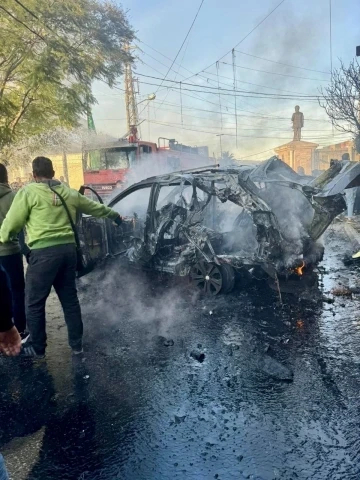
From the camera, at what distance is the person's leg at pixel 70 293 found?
357 cm

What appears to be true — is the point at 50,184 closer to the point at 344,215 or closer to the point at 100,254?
the point at 100,254

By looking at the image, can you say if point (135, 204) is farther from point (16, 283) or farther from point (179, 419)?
point (179, 419)

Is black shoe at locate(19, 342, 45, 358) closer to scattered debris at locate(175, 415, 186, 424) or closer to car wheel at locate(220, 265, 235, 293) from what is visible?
scattered debris at locate(175, 415, 186, 424)

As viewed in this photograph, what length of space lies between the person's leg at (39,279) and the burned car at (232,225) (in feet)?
8.23

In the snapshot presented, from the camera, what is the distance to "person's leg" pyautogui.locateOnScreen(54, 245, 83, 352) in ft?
11.7

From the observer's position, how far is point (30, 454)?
7.93 feet

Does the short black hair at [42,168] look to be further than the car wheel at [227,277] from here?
No

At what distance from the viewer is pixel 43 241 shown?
3.44 metres

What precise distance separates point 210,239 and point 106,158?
1046 cm

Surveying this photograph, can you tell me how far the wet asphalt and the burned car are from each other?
665mm

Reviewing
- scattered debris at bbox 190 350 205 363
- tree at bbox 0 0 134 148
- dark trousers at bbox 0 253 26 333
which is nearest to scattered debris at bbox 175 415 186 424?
scattered debris at bbox 190 350 205 363

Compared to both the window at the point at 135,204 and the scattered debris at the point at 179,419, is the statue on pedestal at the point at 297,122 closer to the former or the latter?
the window at the point at 135,204

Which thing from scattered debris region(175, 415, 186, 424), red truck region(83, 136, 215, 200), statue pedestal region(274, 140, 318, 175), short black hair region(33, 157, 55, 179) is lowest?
scattered debris region(175, 415, 186, 424)

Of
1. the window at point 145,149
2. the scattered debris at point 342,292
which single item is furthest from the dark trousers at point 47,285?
the window at point 145,149
